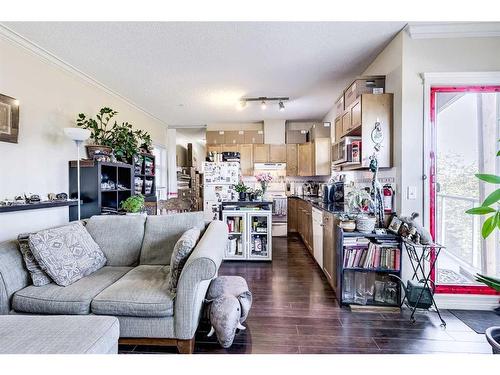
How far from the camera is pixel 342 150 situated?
10.7 feet

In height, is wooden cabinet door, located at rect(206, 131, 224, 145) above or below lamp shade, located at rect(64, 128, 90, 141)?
above

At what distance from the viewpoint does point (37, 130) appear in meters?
2.68

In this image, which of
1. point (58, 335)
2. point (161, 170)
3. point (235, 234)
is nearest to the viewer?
point (58, 335)

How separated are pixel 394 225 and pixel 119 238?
2.73 meters

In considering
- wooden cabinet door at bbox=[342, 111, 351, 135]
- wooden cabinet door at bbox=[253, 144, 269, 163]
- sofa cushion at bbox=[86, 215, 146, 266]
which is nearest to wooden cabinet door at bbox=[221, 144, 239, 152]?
wooden cabinet door at bbox=[253, 144, 269, 163]

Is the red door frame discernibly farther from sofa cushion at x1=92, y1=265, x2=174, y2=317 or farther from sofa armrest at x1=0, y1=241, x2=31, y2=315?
sofa armrest at x1=0, y1=241, x2=31, y2=315

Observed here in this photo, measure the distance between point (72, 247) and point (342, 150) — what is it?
3155 mm

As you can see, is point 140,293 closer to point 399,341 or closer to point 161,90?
point 399,341

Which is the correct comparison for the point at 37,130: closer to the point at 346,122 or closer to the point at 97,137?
the point at 97,137

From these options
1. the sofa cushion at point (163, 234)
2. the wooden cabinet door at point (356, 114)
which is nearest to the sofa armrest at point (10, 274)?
the sofa cushion at point (163, 234)

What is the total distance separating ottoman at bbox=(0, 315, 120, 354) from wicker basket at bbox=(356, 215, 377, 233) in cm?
219

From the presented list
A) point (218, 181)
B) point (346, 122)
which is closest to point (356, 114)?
point (346, 122)

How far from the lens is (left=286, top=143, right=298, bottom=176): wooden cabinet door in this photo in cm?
589
